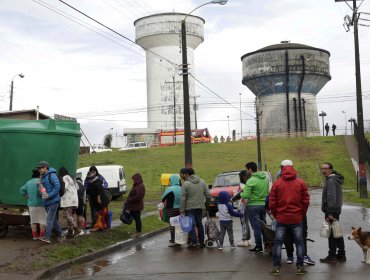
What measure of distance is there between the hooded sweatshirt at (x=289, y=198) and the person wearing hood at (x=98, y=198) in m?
5.82

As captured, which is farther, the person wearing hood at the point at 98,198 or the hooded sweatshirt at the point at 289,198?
the person wearing hood at the point at 98,198

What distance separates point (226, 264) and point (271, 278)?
147 centimetres

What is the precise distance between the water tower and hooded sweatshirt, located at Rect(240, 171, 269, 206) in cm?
5917

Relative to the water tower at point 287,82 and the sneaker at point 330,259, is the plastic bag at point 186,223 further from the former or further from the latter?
the water tower at point 287,82

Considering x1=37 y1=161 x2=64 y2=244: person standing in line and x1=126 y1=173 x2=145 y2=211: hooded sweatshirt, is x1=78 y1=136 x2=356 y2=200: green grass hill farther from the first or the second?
x1=37 y1=161 x2=64 y2=244: person standing in line

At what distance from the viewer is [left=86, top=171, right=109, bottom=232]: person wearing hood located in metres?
13.1

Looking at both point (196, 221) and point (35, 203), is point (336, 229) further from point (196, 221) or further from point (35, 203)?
point (35, 203)

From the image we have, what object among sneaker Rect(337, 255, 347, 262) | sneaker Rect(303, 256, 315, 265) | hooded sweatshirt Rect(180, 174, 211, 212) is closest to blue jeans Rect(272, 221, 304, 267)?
sneaker Rect(303, 256, 315, 265)

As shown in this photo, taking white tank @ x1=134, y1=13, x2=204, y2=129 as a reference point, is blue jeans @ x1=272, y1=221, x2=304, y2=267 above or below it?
below

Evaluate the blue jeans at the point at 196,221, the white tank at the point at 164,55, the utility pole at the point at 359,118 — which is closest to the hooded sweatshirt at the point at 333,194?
the blue jeans at the point at 196,221

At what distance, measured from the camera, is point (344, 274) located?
26.9 ft

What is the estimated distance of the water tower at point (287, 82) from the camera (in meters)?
70.7

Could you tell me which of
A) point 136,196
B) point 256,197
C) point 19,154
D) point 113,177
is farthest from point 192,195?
point 113,177

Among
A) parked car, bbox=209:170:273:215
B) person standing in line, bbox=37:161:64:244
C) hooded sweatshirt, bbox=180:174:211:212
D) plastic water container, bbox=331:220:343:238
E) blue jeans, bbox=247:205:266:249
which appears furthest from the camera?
parked car, bbox=209:170:273:215
